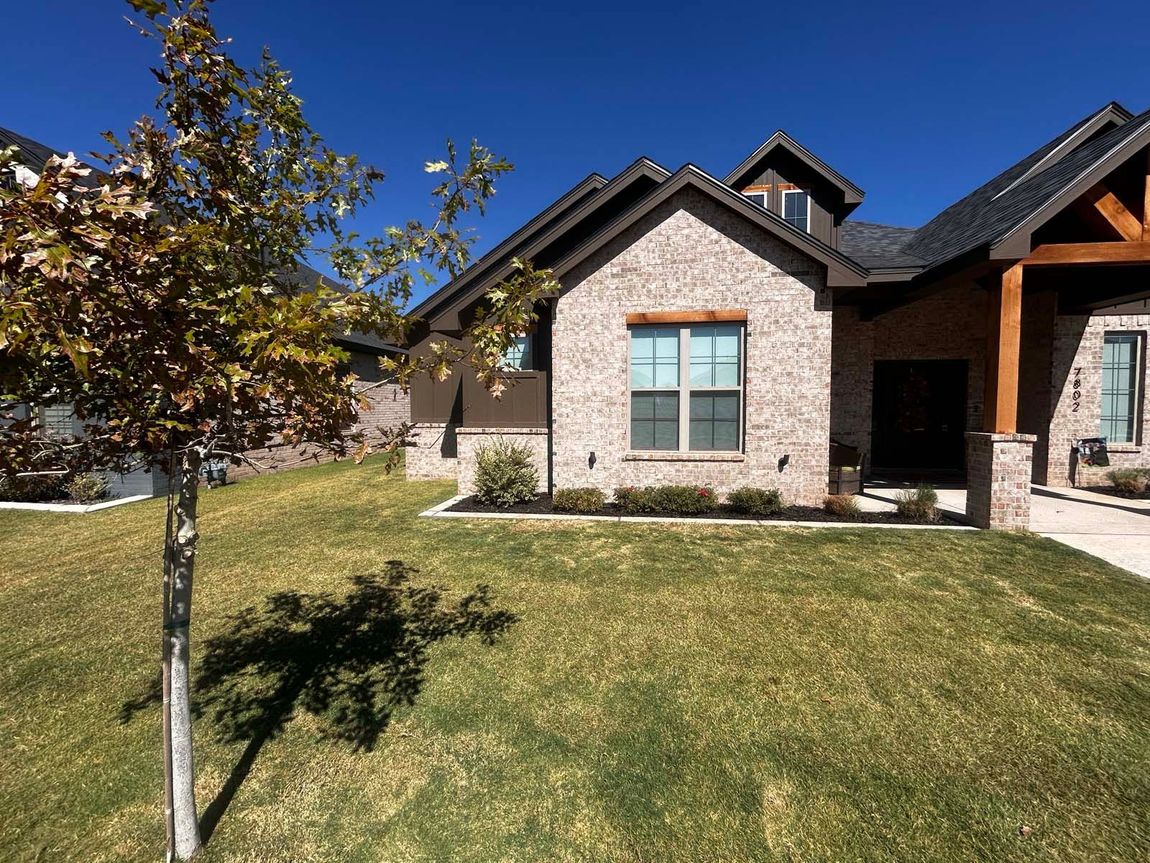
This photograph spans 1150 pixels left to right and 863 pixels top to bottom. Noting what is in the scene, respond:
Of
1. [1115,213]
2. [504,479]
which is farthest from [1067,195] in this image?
[504,479]

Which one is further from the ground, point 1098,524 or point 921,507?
point 921,507

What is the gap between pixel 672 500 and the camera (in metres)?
8.95

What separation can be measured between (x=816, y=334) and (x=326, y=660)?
352 inches

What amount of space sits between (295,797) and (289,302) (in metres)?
2.76

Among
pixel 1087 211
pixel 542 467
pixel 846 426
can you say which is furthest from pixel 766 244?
pixel 542 467

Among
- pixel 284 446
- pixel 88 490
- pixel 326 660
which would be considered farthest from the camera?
pixel 88 490

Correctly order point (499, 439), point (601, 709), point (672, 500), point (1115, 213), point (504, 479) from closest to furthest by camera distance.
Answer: point (601, 709) → point (1115, 213) → point (672, 500) → point (504, 479) → point (499, 439)

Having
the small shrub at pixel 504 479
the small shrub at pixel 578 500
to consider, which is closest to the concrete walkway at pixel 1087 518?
the small shrub at pixel 578 500

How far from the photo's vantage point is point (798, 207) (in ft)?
40.8

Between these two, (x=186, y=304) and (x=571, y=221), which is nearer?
(x=186, y=304)

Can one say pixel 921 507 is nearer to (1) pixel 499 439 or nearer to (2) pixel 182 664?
(1) pixel 499 439

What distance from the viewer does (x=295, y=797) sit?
8.98ft

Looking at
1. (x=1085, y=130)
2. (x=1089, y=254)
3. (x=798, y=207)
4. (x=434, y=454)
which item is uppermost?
(x=1085, y=130)

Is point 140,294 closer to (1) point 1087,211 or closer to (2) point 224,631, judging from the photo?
(2) point 224,631
